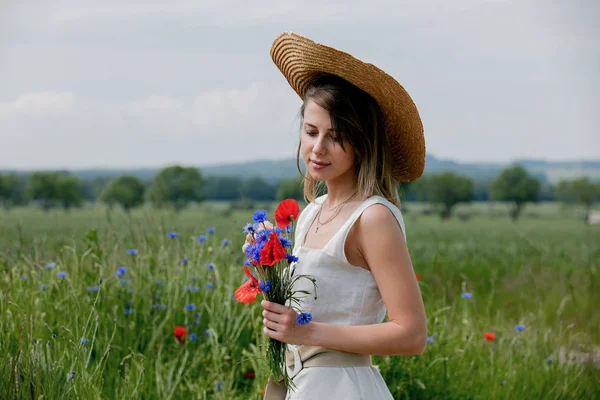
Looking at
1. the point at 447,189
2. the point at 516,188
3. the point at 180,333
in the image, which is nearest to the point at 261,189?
the point at 447,189

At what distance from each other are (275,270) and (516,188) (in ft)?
148

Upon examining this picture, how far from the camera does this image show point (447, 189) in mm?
43656

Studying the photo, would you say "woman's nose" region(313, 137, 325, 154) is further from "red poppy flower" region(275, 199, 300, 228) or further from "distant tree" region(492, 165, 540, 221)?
"distant tree" region(492, 165, 540, 221)

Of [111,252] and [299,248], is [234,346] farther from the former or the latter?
[299,248]

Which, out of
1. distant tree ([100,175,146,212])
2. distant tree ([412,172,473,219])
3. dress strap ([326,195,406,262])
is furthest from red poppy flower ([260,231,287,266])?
distant tree ([412,172,473,219])

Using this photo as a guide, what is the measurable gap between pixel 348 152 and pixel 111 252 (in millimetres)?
3001

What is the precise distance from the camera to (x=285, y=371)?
1.94 metres

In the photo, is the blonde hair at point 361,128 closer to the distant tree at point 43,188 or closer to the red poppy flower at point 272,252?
the red poppy flower at point 272,252

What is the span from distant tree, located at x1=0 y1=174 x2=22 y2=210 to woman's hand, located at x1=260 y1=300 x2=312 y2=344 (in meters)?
28.8

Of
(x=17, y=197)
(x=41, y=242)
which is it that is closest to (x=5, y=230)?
(x=41, y=242)

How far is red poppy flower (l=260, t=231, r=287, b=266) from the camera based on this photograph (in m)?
1.74

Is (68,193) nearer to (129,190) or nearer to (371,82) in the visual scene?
(129,190)

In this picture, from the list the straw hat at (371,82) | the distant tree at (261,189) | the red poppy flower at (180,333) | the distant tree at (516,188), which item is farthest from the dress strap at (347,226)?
the distant tree at (516,188)

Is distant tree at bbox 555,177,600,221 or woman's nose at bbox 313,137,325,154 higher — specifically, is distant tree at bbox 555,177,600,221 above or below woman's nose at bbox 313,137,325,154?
below
